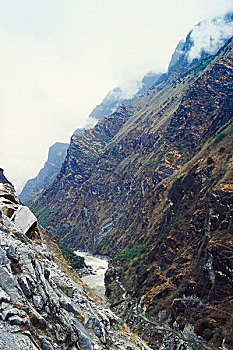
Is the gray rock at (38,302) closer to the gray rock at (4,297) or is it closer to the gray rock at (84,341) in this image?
the gray rock at (4,297)

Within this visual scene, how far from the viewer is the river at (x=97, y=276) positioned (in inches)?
2921

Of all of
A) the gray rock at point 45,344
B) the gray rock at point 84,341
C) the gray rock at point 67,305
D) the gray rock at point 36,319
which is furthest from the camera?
the gray rock at point 67,305

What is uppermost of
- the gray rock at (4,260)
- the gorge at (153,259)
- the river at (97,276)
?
the gray rock at (4,260)

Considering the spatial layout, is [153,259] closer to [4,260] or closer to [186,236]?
[186,236]

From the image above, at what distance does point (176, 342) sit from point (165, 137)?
94233 millimetres

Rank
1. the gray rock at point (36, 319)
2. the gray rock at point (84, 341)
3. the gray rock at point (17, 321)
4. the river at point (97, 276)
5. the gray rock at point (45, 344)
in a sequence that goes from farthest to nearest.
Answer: the river at point (97, 276)
the gray rock at point (84, 341)
the gray rock at point (36, 319)
the gray rock at point (45, 344)
the gray rock at point (17, 321)

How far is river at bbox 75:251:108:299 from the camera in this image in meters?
74.2

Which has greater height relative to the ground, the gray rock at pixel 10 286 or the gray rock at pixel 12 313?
the gray rock at pixel 10 286

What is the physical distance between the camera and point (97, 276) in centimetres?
9100

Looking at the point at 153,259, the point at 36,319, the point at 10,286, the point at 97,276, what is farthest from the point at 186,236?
the point at 97,276

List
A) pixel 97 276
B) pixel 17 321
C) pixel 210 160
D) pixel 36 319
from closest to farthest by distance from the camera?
pixel 17 321 < pixel 36 319 < pixel 210 160 < pixel 97 276

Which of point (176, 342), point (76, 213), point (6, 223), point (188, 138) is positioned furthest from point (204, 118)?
point (76, 213)

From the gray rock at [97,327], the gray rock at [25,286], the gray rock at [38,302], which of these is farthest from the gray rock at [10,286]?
the gray rock at [97,327]

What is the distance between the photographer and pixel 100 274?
93.9m
